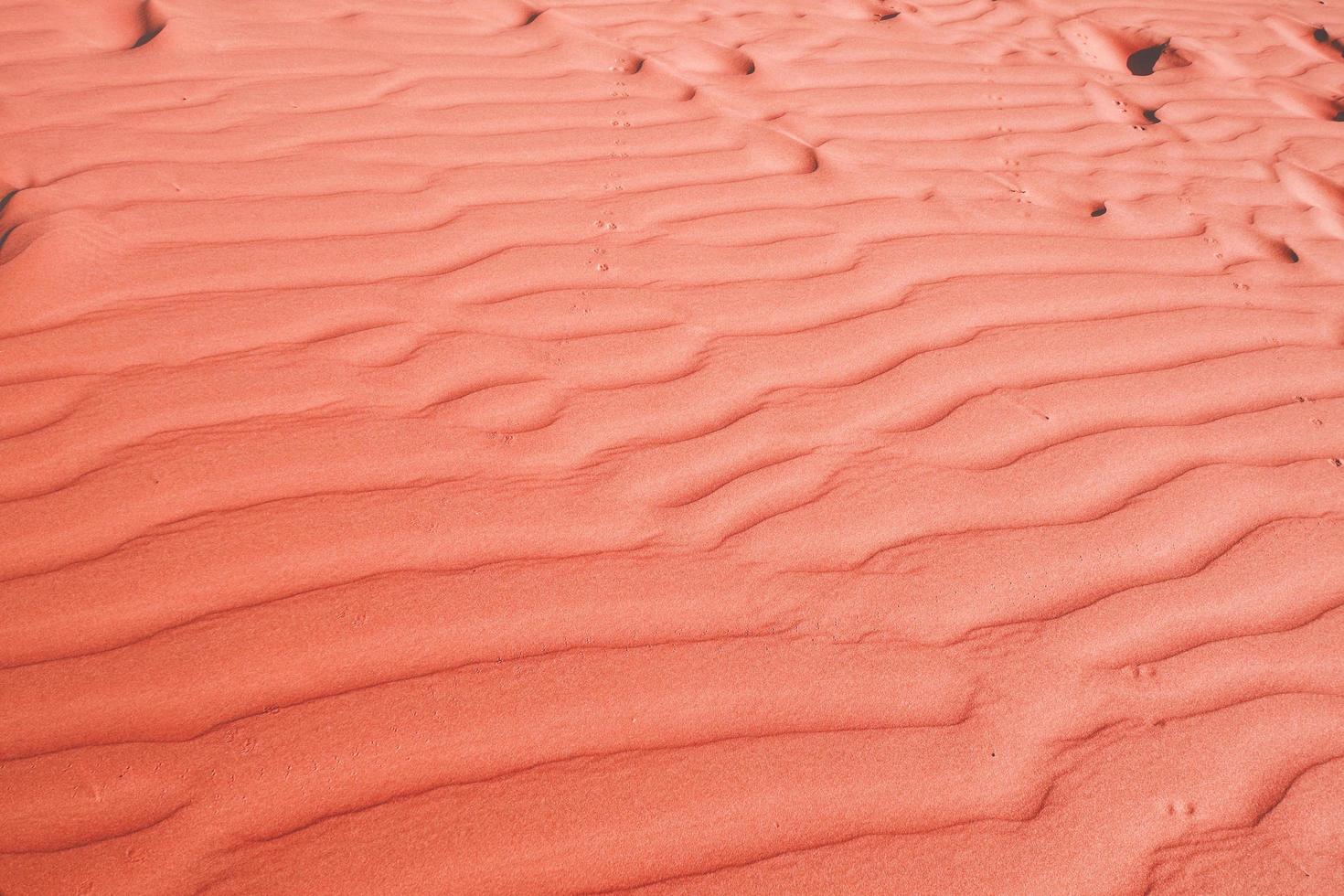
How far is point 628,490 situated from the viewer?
6.00ft

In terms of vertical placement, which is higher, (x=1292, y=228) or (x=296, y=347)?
(x=296, y=347)

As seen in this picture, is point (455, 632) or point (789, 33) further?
point (789, 33)

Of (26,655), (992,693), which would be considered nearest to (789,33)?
(992,693)

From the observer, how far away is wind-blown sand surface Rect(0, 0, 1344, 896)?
4.43 ft

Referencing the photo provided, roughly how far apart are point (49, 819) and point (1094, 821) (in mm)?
1315

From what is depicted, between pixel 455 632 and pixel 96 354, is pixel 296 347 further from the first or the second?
pixel 455 632

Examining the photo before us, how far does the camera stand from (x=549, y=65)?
3355 millimetres

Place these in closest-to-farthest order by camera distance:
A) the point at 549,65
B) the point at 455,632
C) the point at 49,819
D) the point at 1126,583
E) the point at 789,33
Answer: the point at 49,819
the point at 455,632
the point at 1126,583
the point at 549,65
the point at 789,33

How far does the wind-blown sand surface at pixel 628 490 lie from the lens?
4.43 feet

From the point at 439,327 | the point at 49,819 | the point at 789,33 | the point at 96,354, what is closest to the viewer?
the point at 49,819

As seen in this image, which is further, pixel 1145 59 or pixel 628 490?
pixel 1145 59

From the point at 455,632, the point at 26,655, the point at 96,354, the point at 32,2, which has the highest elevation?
the point at 32,2

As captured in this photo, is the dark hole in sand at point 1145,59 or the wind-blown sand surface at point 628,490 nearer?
the wind-blown sand surface at point 628,490

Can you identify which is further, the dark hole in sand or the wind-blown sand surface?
the dark hole in sand
